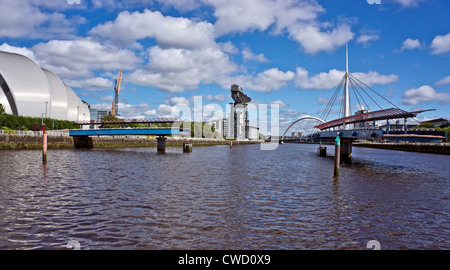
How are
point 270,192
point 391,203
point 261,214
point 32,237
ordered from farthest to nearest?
point 270,192 → point 391,203 → point 261,214 → point 32,237

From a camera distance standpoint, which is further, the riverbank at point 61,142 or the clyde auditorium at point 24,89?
the clyde auditorium at point 24,89

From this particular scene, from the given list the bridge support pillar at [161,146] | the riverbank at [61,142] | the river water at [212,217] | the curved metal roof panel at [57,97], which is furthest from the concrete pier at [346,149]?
the curved metal roof panel at [57,97]

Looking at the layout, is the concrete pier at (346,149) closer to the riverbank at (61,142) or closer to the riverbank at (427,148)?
the riverbank at (427,148)

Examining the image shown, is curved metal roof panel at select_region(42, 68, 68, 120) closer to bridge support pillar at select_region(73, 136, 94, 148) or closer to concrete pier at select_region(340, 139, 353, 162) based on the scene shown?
bridge support pillar at select_region(73, 136, 94, 148)

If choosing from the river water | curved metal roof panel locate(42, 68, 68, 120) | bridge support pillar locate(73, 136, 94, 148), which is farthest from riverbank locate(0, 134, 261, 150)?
curved metal roof panel locate(42, 68, 68, 120)

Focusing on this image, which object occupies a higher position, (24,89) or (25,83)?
(25,83)

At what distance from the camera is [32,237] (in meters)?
9.39

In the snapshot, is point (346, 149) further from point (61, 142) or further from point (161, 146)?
point (61, 142)

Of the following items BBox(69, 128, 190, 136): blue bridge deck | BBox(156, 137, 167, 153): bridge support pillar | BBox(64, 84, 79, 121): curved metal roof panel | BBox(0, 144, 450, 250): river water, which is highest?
BBox(64, 84, 79, 121): curved metal roof panel

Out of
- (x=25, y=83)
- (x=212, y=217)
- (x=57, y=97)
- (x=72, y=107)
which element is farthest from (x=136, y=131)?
(x=72, y=107)
